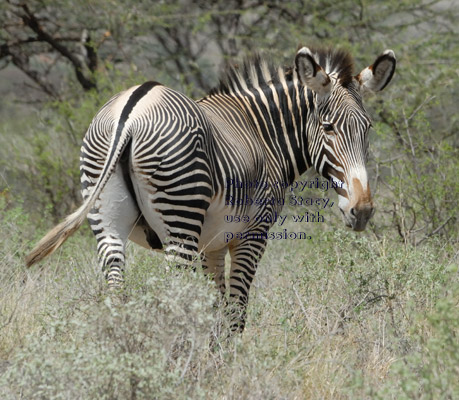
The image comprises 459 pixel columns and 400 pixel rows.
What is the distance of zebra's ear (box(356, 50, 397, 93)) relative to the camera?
5.45 meters

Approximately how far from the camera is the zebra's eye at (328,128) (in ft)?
17.4

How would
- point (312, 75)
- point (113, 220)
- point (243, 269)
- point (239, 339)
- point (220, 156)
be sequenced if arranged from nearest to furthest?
1. point (239, 339)
2. point (113, 220)
3. point (220, 156)
4. point (312, 75)
5. point (243, 269)

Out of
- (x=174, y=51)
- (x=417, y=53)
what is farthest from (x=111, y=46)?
(x=417, y=53)

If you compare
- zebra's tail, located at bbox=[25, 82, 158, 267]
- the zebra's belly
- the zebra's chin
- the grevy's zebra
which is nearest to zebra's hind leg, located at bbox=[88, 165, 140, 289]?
the grevy's zebra

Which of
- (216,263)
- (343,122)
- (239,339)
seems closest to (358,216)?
(343,122)

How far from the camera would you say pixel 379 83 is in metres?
5.58

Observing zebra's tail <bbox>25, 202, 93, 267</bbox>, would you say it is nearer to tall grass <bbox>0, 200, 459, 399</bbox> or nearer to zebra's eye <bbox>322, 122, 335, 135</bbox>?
tall grass <bbox>0, 200, 459, 399</bbox>

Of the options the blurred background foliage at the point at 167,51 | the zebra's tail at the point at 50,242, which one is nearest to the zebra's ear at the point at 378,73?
the blurred background foliage at the point at 167,51

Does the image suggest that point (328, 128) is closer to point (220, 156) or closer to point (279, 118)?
point (279, 118)

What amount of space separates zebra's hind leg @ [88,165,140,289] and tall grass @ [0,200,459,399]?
117mm

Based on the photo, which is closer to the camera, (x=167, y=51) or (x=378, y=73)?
(x=378, y=73)

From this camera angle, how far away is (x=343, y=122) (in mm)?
5172

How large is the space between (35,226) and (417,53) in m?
7.23

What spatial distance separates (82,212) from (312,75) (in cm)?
207
